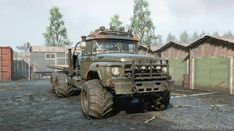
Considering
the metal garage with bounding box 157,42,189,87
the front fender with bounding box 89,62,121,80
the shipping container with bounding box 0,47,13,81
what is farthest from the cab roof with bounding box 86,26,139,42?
the shipping container with bounding box 0,47,13,81

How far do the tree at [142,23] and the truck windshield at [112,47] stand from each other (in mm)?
36005

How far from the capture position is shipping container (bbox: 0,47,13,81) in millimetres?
30047

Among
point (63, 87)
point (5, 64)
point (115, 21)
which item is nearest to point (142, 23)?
point (115, 21)

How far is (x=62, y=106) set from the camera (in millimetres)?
11312

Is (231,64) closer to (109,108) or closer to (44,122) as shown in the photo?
(109,108)

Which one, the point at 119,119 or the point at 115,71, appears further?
the point at 119,119

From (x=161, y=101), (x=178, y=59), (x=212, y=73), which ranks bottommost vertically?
(x=161, y=101)

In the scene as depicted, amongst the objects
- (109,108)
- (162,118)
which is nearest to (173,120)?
(162,118)

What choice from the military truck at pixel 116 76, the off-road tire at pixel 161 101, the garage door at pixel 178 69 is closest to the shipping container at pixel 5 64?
the garage door at pixel 178 69

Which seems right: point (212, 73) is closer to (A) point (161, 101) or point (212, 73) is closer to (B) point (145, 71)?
(A) point (161, 101)

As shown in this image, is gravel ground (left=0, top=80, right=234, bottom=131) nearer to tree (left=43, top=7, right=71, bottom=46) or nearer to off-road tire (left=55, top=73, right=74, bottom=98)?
off-road tire (left=55, top=73, right=74, bottom=98)

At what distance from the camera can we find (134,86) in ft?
27.2

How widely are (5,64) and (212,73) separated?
2064 cm

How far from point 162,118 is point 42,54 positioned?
29395 mm
